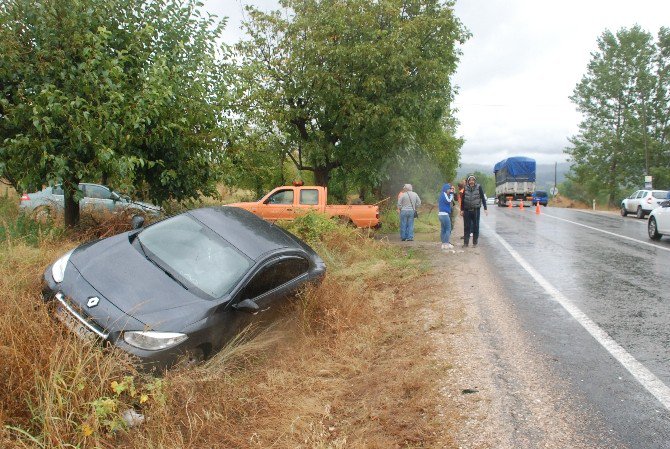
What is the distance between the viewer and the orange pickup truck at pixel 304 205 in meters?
13.2

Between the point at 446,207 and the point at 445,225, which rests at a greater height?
the point at 446,207

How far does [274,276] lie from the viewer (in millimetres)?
5391

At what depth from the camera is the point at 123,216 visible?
10.2m

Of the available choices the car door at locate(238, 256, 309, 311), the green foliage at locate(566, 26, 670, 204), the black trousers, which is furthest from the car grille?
the green foliage at locate(566, 26, 670, 204)

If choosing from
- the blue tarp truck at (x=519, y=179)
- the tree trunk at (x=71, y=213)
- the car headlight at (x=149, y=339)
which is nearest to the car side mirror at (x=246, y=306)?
the car headlight at (x=149, y=339)

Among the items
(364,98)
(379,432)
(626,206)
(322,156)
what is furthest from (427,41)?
(626,206)

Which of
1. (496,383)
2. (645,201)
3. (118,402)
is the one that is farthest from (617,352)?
(645,201)

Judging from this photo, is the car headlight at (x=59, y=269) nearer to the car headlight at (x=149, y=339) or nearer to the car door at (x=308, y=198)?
the car headlight at (x=149, y=339)

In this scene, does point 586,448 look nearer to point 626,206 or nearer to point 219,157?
point 219,157

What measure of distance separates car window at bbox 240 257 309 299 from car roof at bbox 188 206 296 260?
0.58 ft

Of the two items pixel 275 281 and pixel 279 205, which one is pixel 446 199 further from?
pixel 275 281

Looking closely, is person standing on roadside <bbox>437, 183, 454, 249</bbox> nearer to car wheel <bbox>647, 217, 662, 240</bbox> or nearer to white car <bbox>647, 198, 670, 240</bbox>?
white car <bbox>647, 198, 670, 240</bbox>

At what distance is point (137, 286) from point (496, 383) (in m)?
3.22

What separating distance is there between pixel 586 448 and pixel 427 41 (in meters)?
16.0
